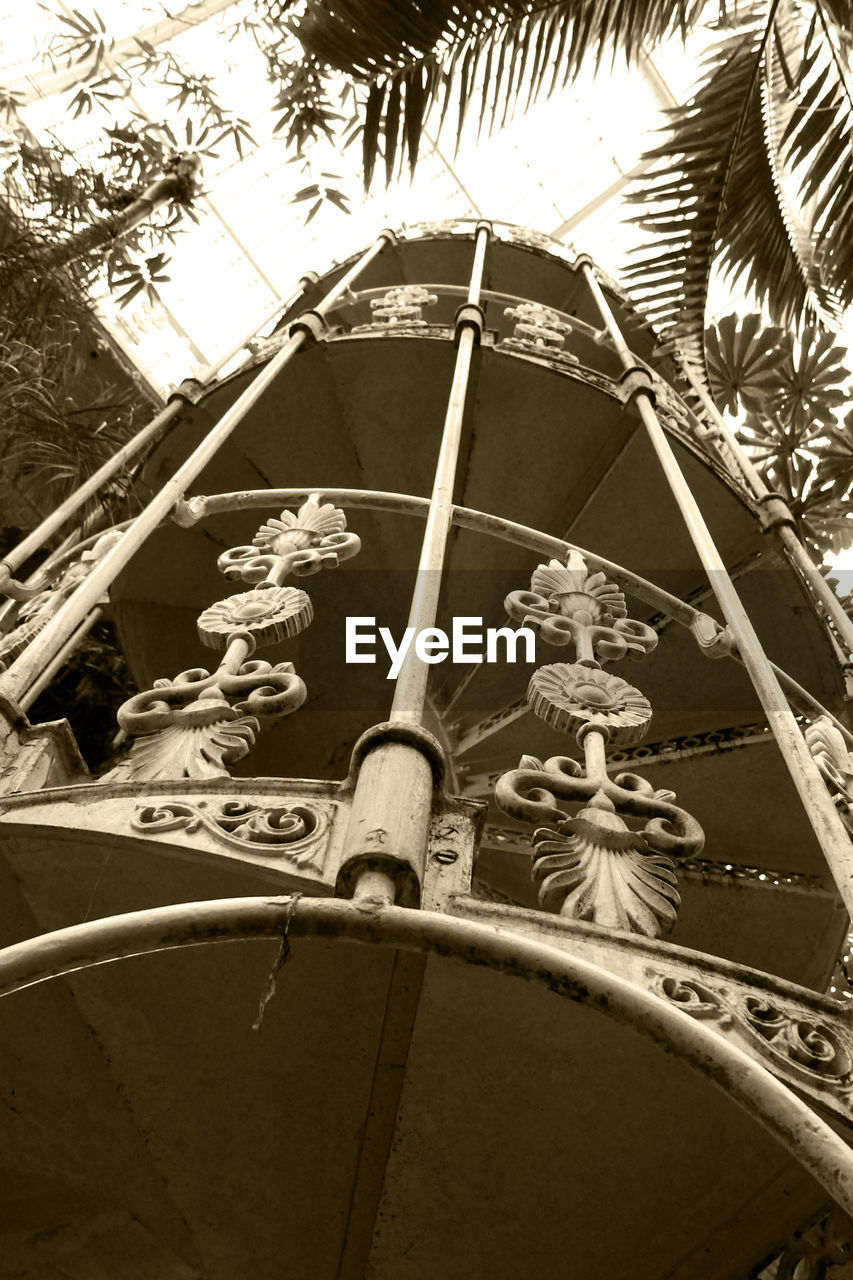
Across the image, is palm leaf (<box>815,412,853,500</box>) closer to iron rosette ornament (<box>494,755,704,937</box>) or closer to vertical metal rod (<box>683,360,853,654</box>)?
vertical metal rod (<box>683,360,853,654</box>)

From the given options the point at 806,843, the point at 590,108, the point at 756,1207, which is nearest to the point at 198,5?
the point at 590,108

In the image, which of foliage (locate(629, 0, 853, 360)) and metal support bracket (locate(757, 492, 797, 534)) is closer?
foliage (locate(629, 0, 853, 360))

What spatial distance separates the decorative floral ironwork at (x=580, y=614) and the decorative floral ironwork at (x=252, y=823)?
31.0 inches

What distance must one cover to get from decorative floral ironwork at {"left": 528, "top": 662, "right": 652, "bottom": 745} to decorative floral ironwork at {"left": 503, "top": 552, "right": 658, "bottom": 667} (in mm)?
105

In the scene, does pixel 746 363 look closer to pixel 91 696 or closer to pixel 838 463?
pixel 838 463

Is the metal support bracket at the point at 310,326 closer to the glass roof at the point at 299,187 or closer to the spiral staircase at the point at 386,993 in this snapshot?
the spiral staircase at the point at 386,993

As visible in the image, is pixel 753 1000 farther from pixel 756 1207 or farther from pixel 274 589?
Answer: pixel 274 589

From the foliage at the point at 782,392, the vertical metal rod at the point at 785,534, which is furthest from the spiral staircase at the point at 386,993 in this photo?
the foliage at the point at 782,392

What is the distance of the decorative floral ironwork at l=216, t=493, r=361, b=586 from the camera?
2854mm

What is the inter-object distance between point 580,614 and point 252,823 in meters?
1.00

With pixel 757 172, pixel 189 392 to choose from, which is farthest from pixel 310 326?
pixel 757 172

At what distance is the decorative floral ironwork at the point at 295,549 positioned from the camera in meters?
2.85

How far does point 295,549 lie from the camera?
2.98 m

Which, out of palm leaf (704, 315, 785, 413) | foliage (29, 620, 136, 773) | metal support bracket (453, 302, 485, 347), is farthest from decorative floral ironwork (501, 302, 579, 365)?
foliage (29, 620, 136, 773)
